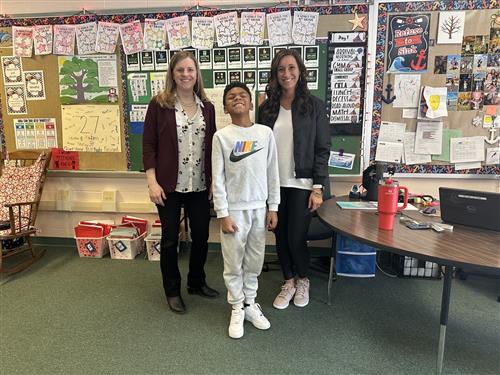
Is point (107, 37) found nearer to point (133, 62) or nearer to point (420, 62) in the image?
point (133, 62)

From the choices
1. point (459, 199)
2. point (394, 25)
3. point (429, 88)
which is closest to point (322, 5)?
point (394, 25)

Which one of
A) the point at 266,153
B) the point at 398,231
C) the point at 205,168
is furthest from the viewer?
the point at 205,168

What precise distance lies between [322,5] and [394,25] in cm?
56

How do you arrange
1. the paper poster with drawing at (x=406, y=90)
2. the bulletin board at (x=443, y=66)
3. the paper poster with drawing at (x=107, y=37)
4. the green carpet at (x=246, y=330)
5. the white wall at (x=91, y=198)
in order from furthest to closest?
the white wall at (x=91, y=198) → the paper poster with drawing at (x=107, y=37) → the paper poster with drawing at (x=406, y=90) → the bulletin board at (x=443, y=66) → the green carpet at (x=246, y=330)

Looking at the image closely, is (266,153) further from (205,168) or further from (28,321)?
(28,321)

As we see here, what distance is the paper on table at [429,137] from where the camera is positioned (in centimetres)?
264

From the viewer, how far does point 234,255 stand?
1.81 meters

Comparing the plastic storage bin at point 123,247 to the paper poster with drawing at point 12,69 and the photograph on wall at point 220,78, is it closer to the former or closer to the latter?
the photograph on wall at point 220,78

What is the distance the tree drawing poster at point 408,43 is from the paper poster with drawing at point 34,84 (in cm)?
291

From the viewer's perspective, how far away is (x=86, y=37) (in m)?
2.85

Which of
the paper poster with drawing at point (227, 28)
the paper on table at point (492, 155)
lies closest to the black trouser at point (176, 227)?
the paper poster with drawing at point (227, 28)

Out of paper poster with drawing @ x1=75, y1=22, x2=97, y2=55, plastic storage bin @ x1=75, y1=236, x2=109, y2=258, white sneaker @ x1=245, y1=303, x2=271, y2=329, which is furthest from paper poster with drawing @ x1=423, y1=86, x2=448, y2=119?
plastic storage bin @ x1=75, y1=236, x2=109, y2=258

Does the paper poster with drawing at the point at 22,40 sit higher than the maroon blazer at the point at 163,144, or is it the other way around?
the paper poster with drawing at the point at 22,40

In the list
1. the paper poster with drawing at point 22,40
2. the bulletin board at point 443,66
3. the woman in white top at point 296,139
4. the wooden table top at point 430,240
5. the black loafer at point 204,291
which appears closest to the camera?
the wooden table top at point 430,240
